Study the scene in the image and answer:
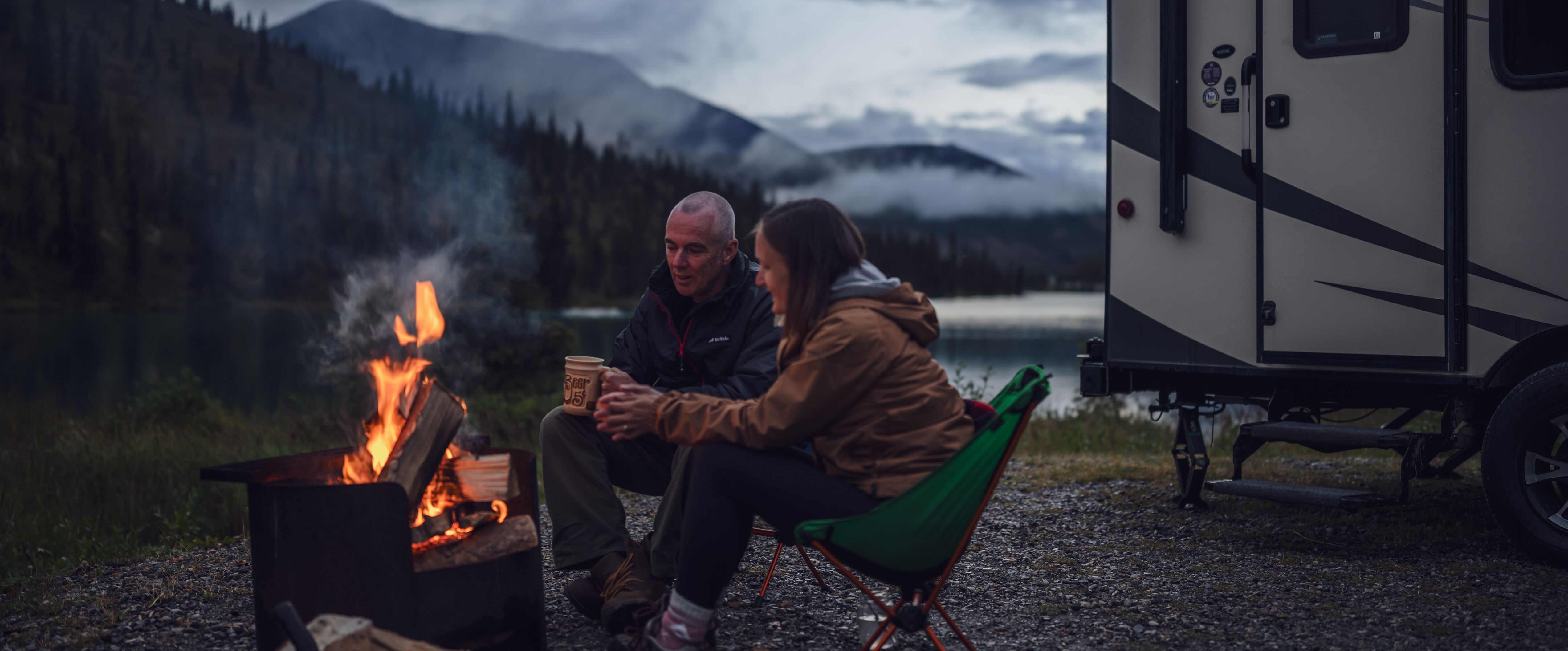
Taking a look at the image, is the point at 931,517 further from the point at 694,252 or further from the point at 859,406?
the point at 694,252

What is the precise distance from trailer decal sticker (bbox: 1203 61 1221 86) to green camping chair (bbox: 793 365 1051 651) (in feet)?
8.90

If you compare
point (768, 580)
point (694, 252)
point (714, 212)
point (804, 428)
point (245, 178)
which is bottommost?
point (768, 580)

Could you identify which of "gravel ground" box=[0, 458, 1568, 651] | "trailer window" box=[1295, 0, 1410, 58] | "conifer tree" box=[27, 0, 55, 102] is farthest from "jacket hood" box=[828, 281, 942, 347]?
"conifer tree" box=[27, 0, 55, 102]

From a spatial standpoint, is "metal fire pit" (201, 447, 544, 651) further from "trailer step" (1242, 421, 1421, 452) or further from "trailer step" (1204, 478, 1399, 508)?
"trailer step" (1242, 421, 1421, 452)

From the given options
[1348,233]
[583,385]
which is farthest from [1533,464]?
[583,385]

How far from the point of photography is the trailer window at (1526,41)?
12.6ft

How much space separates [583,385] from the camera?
271 centimetres

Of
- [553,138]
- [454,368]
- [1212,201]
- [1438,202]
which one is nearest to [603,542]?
[1212,201]

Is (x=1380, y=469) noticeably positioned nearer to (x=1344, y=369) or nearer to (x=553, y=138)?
(x=1344, y=369)

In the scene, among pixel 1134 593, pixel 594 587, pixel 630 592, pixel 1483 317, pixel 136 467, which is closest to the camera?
pixel 630 592

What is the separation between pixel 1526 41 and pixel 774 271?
3.42 meters

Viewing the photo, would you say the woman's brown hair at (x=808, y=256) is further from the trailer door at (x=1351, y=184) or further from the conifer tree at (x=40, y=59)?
the conifer tree at (x=40, y=59)

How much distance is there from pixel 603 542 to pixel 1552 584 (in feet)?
10.8

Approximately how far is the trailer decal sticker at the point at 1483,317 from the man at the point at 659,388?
2.68 m
